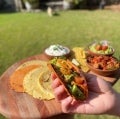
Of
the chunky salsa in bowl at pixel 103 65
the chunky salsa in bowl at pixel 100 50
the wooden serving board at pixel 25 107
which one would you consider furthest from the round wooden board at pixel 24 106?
the chunky salsa in bowl at pixel 100 50

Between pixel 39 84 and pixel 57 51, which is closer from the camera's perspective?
pixel 39 84

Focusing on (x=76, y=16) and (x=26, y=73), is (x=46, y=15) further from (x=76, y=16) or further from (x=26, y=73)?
(x=26, y=73)

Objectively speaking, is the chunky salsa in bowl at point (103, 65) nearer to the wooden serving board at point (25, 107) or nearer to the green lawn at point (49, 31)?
the wooden serving board at point (25, 107)

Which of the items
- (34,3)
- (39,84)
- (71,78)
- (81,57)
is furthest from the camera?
(34,3)

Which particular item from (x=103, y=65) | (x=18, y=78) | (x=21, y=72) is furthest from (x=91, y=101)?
(x=21, y=72)

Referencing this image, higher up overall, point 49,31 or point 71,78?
point 71,78

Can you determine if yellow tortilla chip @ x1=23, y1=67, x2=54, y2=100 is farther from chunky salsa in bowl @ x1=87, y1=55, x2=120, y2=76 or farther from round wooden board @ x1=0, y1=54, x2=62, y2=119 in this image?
chunky salsa in bowl @ x1=87, y1=55, x2=120, y2=76

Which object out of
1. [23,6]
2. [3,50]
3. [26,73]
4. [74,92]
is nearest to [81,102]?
[74,92]

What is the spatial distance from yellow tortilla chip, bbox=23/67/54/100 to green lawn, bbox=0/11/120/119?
10.3ft

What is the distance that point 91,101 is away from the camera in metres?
2.96

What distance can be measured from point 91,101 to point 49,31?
7.02 m

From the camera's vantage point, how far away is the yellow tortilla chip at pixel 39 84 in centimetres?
388

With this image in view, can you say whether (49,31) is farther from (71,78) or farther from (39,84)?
(71,78)

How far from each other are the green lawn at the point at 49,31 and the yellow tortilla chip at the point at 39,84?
3.13 metres
